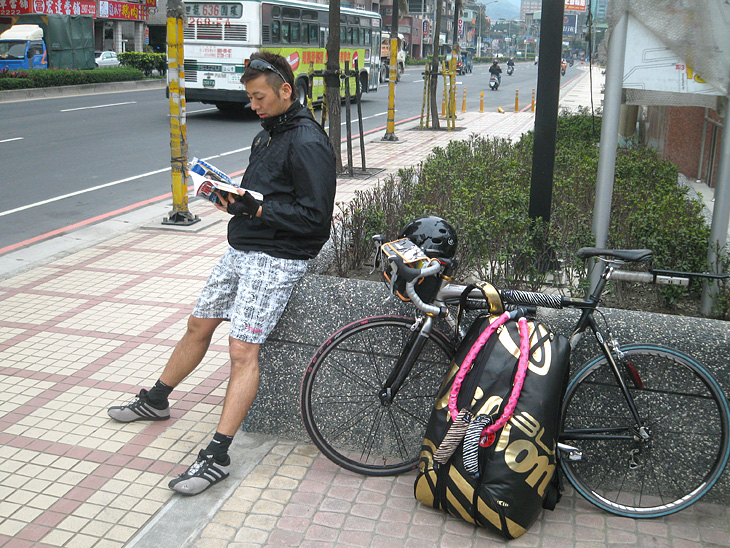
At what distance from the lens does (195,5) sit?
19.3 metres

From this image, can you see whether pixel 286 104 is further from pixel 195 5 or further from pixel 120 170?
pixel 195 5

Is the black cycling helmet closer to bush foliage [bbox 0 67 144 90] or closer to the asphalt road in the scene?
the asphalt road

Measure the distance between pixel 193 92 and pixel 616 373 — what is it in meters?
18.6

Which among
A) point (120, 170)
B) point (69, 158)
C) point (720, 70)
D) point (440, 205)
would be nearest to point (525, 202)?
point (440, 205)

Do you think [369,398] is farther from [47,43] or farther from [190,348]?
[47,43]

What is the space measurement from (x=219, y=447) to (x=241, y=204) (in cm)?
112

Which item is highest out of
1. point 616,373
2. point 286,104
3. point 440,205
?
point 286,104

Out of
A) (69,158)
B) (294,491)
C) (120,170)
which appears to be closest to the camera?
(294,491)

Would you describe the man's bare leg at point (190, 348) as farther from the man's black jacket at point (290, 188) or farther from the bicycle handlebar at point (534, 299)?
the bicycle handlebar at point (534, 299)

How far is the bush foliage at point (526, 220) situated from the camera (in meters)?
4.21

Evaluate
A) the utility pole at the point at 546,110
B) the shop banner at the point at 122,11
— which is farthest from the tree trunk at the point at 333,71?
the shop banner at the point at 122,11

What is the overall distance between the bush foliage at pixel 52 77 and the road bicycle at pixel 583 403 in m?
24.7

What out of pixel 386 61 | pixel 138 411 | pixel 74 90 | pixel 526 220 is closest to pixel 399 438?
pixel 138 411

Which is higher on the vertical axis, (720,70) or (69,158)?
(720,70)
